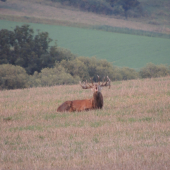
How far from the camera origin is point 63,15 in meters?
110

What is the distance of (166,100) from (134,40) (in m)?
66.4

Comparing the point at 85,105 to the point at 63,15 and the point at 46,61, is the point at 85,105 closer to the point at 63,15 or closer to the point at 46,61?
the point at 46,61

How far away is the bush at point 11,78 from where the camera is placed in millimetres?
34781

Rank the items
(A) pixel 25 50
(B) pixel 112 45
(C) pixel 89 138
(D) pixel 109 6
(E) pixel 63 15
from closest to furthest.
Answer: (C) pixel 89 138, (A) pixel 25 50, (B) pixel 112 45, (D) pixel 109 6, (E) pixel 63 15

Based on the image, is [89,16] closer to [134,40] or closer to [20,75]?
[134,40]

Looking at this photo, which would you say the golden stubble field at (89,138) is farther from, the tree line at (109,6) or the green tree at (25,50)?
the tree line at (109,6)

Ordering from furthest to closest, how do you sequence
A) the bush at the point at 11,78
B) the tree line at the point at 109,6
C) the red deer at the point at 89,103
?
1. the tree line at the point at 109,6
2. the bush at the point at 11,78
3. the red deer at the point at 89,103

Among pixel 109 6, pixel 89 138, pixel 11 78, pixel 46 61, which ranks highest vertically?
pixel 109 6

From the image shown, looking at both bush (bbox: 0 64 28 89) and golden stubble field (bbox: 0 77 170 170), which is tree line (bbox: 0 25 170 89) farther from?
golden stubble field (bbox: 0 77 170 170)

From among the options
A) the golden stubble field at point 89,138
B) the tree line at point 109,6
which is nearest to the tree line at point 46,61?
the golden stubble field at point 89,138

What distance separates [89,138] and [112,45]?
69.1 metres

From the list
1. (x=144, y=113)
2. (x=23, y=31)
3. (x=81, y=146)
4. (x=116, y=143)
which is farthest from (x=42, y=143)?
(x=23, y=31)

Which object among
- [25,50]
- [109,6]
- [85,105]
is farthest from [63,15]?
[85,105]

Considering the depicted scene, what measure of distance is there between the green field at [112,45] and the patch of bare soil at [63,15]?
1514 cm
